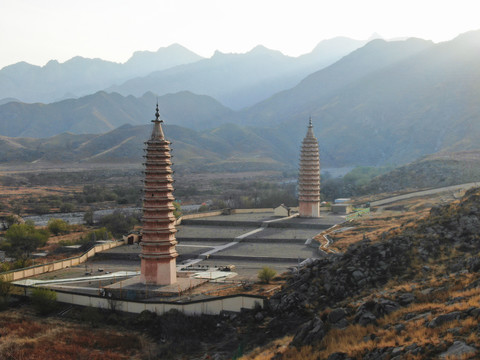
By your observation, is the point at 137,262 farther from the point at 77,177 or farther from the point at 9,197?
the point at 77,177

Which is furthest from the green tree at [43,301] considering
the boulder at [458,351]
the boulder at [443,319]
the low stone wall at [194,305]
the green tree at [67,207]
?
the green tree at [67,207]

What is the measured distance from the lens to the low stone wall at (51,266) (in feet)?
106

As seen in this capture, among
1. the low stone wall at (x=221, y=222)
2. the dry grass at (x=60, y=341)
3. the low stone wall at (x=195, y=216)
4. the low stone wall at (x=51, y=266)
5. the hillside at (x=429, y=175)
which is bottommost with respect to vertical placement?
the dry grass at (x=60, y=341)

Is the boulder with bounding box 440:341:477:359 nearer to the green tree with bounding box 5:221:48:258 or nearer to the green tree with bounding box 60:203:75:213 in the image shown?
the green tree with bounding box 5:221:48:258

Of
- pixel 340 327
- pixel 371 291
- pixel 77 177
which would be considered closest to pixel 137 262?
pixel 371 291

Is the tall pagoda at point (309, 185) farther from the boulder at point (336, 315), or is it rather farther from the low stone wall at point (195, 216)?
the boulder at point (336, 315)

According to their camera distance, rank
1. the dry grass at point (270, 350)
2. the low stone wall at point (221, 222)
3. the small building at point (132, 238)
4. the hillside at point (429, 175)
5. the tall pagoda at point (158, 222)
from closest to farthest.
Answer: the dry grass at point (270, 350) < the tall pagoda at point (158, 222) < the small building at point (132, 238) < the low stone wall at point (221, 222) < the hillside at point (429, 175)

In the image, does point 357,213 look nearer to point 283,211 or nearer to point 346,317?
point 283,211

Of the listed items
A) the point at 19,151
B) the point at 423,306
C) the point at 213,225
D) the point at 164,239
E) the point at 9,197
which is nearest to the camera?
the point at 423,306

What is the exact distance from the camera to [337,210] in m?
59.6

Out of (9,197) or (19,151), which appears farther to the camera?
(19,151)

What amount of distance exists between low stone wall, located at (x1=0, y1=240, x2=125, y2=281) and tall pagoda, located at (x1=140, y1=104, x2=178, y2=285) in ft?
24.7

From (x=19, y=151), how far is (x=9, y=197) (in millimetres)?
94427

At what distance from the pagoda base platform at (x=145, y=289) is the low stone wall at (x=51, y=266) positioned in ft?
21.0
